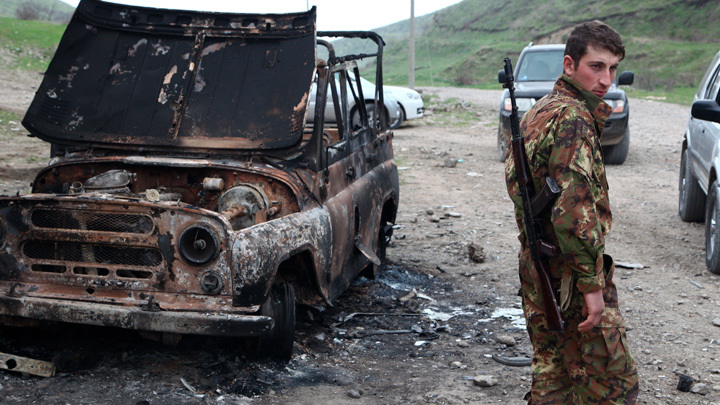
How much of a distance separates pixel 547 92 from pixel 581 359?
10034 millimetres

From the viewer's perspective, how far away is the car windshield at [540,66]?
1366cm

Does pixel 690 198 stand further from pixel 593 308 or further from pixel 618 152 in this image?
pixel 593 308

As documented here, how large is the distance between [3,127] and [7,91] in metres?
4.82

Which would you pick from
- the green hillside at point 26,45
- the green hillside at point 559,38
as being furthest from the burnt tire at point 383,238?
the green hillside at point 559,38

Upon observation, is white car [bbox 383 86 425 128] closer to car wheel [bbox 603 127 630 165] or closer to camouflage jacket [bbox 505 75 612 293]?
car wheel [bbox 603 127 630 165]

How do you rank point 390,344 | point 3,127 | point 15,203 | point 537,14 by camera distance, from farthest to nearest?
point 537,14
point 3,127
point 390,344
point 15,203

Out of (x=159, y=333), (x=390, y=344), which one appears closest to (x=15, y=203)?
(x=159, y=333)

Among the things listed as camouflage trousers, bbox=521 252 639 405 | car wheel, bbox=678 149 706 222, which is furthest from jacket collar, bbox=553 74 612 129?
car wheel, bbox=678 149 706 222

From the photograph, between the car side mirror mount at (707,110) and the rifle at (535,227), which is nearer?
the rifle at (535,227)

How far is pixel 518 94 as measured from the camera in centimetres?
1301

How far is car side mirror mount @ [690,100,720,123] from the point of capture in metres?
6.07

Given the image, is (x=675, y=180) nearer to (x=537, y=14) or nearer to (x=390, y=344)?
(x=390, y=344)

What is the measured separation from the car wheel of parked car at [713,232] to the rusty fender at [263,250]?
3.92 meters

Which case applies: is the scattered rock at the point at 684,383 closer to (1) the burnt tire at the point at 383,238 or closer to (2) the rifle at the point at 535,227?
(2) the rifle at the point at 535,227
